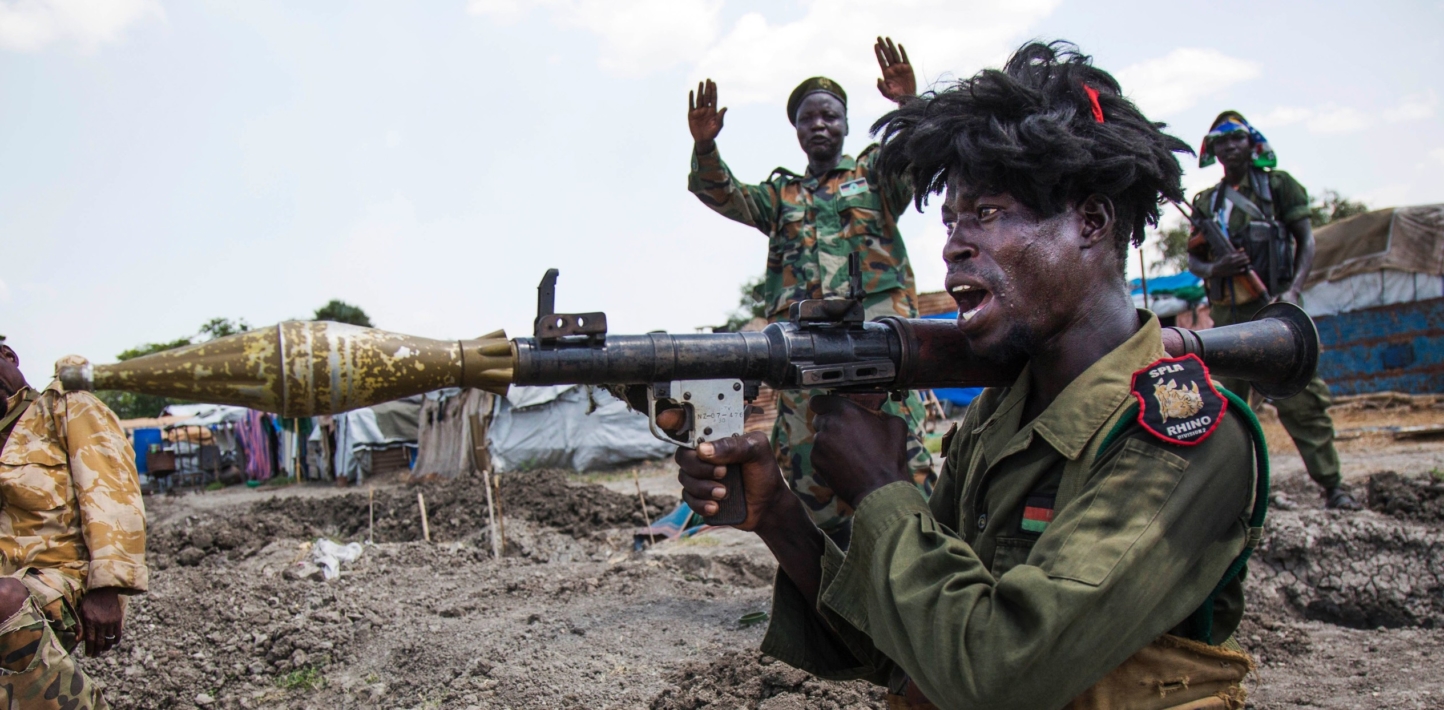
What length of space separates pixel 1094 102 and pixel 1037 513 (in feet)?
2.65

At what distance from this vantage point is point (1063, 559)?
142cm

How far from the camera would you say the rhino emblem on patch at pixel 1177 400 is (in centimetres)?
152

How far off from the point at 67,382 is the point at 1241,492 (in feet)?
6.70

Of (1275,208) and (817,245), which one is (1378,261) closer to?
(1275,208)

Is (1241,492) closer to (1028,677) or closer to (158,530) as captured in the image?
(1028,677)

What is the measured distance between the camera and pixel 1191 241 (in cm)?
663

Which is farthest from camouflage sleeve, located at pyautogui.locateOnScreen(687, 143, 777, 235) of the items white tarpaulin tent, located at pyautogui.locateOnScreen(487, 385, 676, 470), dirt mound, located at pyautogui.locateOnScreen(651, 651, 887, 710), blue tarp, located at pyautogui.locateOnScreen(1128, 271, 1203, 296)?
white tarpaulin tent, located at pyautogui.locateOnScreen(487, 385, 676, 470)

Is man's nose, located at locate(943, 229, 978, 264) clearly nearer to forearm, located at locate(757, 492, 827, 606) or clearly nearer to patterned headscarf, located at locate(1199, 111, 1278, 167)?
forearm, located at locate(757, 492, 827, 606)

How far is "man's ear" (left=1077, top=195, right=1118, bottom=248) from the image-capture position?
1745 millimetres

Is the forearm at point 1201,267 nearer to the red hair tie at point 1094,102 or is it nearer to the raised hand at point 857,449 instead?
the red hair tie at point 1094,102

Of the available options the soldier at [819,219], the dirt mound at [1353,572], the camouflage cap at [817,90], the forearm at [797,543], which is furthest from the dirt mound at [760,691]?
the camouflage cap at [817,90]

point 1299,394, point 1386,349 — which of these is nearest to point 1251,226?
point 1299,394

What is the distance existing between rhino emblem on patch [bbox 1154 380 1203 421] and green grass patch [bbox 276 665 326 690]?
421cm

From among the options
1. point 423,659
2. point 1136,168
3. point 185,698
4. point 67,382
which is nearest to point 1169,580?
point 1136,168
